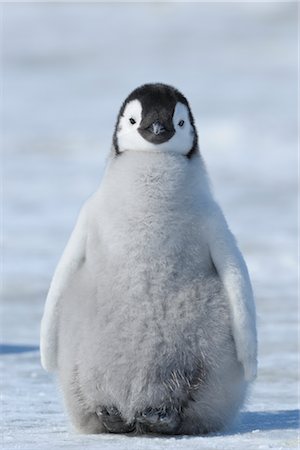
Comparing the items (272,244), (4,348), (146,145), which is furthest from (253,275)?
(146,145)

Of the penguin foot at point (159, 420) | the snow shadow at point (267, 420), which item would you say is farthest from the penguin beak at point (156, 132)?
the snow shadow at point (267, 420)

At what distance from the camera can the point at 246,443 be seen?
396 centimetres

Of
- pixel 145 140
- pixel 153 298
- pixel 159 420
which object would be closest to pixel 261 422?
pixel 159 420

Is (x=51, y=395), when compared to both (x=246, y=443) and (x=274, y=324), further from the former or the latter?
(x=274, y=324)

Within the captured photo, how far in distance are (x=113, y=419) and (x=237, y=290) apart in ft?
1.93

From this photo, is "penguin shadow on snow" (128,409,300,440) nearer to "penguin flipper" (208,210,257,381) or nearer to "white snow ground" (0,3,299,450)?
"white snow ground" (0,3,299,450)

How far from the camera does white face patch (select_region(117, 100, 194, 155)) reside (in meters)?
4.29

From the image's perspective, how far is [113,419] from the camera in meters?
4.25

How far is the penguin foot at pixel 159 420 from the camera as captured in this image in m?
4.20

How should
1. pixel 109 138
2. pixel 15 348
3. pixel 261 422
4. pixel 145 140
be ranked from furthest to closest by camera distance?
pixel 109 138, pixel 15 348, pixel 261 422, pixel 145 140

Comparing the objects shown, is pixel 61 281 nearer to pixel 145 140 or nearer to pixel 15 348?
pixel 145 140

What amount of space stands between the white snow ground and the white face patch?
958mm

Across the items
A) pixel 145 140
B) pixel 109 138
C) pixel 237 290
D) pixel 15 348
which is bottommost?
pixel 109 138

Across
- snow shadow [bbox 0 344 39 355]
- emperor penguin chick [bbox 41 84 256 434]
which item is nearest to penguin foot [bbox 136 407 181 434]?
emperor penguin chick [bbox 41 84 256 434]
